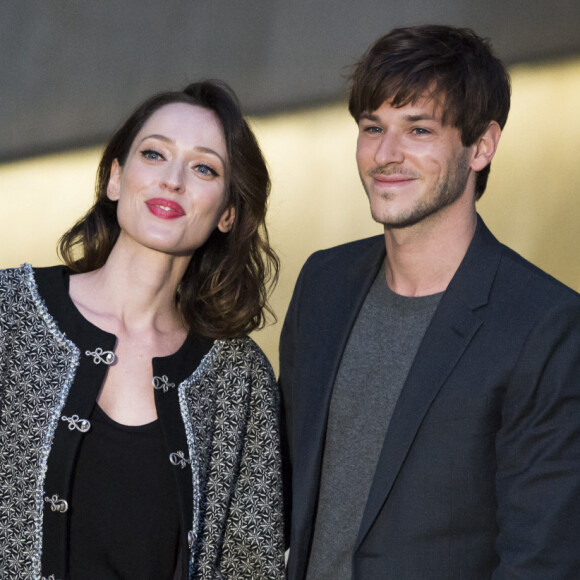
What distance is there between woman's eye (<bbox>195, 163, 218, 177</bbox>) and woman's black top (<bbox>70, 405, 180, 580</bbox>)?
2.09ft

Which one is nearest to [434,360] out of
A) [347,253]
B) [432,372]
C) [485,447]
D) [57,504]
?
[432,372]

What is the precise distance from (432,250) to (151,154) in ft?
2.34

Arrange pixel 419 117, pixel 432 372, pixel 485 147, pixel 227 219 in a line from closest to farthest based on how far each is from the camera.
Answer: pixel 432 372
pixel 419 117
pixel 485 147
pixel 227 219

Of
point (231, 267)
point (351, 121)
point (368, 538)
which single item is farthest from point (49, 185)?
point (368, 538)

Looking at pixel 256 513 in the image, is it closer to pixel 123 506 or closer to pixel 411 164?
pixel 123 506

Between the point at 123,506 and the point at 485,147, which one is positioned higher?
the point at 485,147

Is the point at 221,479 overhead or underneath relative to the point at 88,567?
overhead

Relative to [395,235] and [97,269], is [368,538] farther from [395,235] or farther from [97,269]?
[97,269]

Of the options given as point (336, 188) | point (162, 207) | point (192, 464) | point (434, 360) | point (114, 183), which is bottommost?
point (192, 464)

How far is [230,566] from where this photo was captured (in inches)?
89.8

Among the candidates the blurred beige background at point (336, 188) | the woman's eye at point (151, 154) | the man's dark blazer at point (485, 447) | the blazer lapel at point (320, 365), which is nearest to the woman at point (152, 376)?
the woman's eye at point (151, 154)

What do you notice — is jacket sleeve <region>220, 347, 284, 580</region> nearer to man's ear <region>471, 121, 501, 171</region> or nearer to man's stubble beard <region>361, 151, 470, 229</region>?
man's stubble beard <region>361, 151, 470, 229</region>

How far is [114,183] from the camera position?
95.1 inches

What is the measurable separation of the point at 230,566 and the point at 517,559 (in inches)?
27.9
